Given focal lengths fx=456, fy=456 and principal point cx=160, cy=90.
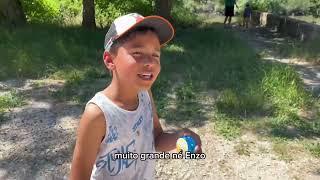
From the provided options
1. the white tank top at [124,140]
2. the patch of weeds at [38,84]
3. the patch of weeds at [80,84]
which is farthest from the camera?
the patch of weeds at [38,84]

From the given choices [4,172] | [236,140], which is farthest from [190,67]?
[4,172]

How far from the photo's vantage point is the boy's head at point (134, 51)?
1.87 metres

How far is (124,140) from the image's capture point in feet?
6.55

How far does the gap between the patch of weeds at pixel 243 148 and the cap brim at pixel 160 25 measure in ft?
10.4

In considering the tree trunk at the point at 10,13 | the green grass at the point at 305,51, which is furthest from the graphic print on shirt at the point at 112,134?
the tree trunk at the point at 10,13

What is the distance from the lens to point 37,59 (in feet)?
27.2

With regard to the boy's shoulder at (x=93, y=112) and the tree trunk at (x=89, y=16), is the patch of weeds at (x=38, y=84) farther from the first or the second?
the tree trunk at (x=89, y=16)

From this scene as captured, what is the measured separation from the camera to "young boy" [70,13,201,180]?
1856 millimetres

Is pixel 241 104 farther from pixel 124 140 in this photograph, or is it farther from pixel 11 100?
pixel 124 140

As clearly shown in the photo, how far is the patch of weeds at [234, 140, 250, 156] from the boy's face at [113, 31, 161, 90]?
3263 mm

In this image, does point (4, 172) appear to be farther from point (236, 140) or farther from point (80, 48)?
point (80, 48)

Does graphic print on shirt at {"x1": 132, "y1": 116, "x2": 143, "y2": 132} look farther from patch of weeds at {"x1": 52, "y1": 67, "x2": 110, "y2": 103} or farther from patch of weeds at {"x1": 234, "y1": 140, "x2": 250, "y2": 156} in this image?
patch of weeds at {"x1": 52, "y1": 67, "x2": 110, "y2": 103}

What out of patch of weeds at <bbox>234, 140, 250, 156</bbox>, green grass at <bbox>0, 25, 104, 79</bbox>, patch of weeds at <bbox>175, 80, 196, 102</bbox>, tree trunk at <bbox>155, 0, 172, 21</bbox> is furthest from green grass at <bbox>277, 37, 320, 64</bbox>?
patch of weeds at <bbox>234, 140, 250, 156</bbox>

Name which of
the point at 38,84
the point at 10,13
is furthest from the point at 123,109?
the point at 10,13
